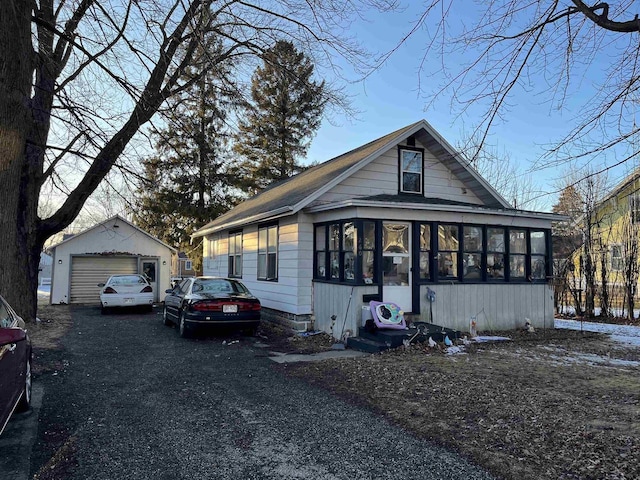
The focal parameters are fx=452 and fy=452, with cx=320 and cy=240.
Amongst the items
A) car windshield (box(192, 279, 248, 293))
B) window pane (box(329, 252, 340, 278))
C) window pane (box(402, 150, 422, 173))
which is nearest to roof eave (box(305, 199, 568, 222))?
window pane (box(329, 252, 340, 278))

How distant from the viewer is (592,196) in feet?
49.3

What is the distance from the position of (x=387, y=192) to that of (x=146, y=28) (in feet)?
24.1

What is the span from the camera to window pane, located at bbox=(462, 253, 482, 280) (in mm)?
11570

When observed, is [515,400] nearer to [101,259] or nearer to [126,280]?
[126,280]

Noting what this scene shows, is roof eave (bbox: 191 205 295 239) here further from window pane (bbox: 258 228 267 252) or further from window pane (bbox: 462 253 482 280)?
window pane (bbox: 462 253 482 280)

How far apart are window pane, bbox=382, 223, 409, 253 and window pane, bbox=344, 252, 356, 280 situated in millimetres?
906

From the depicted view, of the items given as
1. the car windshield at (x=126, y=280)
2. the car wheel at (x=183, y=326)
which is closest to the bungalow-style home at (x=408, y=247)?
the car wheel at (x=183, y=326)

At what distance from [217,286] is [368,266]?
3.84 meters

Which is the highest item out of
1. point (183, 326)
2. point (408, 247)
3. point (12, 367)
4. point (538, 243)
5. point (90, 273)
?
point (538, 243)

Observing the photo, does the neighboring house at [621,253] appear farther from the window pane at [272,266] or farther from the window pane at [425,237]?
the window pane at [272,266]

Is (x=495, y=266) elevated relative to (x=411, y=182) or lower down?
lower down

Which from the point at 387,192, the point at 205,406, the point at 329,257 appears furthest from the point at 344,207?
the point at 205,406

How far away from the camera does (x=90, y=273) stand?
67.8 ft

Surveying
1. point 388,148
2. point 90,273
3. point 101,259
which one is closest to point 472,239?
point 388,148
